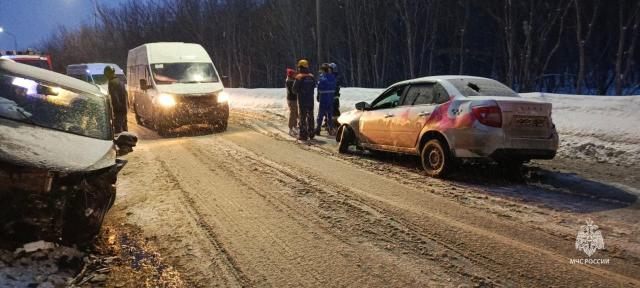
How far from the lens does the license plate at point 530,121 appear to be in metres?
5.87

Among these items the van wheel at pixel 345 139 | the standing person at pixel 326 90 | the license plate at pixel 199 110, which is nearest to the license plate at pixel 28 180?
the van wheel at pixel 345 139

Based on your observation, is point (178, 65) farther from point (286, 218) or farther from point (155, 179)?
point (286, 218)

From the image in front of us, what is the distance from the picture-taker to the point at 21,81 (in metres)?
4.62

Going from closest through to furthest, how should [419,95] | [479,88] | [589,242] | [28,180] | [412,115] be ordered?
[28,180] < [589,242] < [479,88] < [412,115] < [419,95]

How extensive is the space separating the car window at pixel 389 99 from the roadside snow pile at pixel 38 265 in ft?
18.1

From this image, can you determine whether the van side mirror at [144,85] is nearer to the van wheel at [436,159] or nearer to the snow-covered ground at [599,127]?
the van wheel at [436,159]

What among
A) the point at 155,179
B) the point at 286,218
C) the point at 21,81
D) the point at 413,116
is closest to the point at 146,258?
the point at 286,218

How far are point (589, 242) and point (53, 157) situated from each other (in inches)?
181

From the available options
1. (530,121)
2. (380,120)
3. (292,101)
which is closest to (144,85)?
(292,101)

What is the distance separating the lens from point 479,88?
6574 millimetres

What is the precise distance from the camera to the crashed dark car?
3191 millimetres

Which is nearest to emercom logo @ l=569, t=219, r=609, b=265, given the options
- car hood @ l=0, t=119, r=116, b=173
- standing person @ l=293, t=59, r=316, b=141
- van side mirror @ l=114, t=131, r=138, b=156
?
car hood @ l=0, t=119, r=116, b=173

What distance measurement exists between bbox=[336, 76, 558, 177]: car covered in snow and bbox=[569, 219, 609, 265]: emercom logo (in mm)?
1702

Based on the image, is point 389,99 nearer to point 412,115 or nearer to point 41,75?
point 412,115
